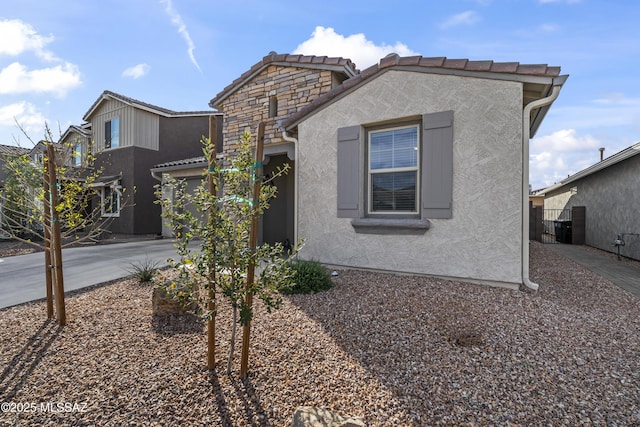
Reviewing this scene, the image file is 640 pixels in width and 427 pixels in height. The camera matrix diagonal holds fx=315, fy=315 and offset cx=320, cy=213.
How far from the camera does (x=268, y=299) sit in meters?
2.35

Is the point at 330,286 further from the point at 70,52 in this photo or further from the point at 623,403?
the point at 70,52

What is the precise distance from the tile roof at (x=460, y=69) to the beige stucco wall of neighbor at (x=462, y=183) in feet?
0.34

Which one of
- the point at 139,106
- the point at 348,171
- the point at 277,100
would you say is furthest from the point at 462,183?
the point at 139,106

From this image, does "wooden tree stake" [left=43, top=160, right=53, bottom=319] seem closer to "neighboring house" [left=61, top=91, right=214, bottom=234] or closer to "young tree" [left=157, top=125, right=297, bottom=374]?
"young tree" [left=157, top=125, right=297, bottom=374]

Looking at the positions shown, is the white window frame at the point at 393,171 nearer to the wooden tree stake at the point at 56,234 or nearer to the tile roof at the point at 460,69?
the tile roof at the point at 460,69

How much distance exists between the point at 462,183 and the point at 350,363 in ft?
11.1

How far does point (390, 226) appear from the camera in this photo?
5.39 m

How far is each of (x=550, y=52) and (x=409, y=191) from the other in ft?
10.8

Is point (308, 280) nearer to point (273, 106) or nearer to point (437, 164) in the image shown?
point (437, 164)

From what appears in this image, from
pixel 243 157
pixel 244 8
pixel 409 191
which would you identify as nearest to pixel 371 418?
pixel 243 157

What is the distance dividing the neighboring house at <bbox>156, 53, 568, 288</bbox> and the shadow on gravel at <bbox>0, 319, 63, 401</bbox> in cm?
403

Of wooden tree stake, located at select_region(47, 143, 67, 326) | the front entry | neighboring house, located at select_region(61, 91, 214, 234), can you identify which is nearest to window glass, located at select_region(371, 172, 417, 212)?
the front entry

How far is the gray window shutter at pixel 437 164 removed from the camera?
16.1 feet

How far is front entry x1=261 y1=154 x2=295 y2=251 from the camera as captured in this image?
9164 mm
